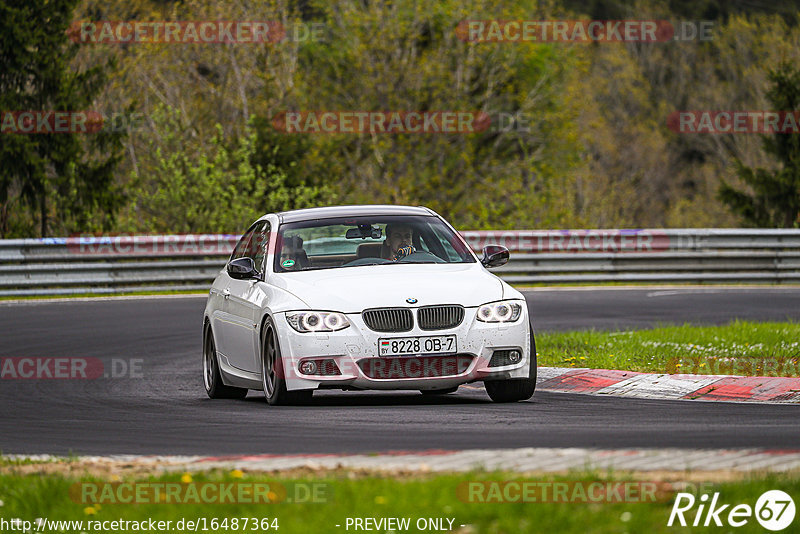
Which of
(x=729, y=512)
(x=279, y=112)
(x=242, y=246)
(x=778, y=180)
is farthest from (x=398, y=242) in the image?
(x=279, y=112)

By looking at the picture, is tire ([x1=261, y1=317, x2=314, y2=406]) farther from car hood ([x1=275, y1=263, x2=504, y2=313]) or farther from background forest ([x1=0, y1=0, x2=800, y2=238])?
background forest ([x1=0, y1=0, x2=800, y2=238])

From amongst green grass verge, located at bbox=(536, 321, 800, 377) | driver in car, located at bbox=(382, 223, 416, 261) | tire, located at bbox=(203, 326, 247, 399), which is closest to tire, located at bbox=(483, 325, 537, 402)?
driver in car, located at bbox=(382, 223, 416, 261)

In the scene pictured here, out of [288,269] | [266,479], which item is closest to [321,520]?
[266,479]

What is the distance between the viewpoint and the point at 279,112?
39844 mm

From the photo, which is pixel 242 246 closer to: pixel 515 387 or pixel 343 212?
pixel 343 212

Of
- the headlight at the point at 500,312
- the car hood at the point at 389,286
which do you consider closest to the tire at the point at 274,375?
the car hood at the point at 389,286

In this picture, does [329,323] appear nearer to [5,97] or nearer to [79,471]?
[79,471]

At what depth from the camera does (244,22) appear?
44.8m

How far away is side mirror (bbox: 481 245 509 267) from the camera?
1229 centimetres

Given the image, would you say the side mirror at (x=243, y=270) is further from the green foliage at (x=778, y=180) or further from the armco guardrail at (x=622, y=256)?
the green foliage at (x=778, y=180)

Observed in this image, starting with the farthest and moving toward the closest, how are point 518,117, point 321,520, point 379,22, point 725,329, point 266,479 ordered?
point 518,117 → point 379,22 → point 725,329 → point 266,479 → point 321,520

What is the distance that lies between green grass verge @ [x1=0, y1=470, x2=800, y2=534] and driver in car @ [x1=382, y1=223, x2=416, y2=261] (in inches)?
209

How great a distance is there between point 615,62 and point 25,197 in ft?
148

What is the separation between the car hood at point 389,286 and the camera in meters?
11.1
